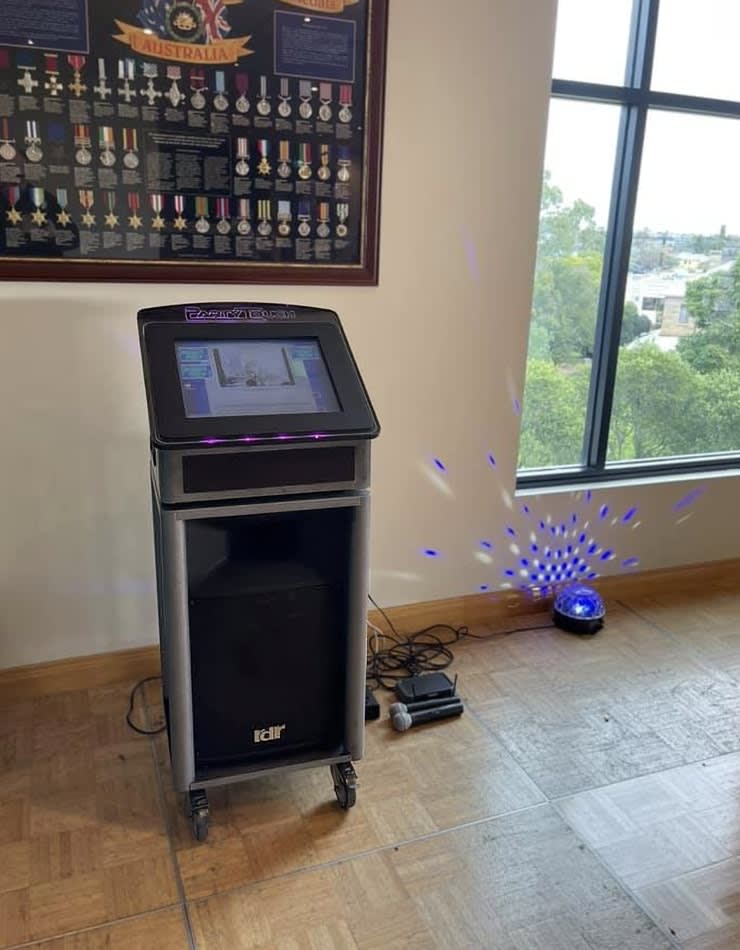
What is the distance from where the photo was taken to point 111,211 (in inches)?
83.3

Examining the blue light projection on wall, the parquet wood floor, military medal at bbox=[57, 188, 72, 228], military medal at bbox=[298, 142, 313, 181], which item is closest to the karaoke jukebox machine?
the parquet wood floor

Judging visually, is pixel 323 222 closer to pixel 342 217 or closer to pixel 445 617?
pixel 342 217

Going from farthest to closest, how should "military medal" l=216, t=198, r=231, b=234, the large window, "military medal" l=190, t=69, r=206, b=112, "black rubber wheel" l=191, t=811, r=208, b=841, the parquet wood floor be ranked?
the large window → "military medal" l=216, t=198, r=231, b=234 → "military medal" l=190, t=69, r=206, b=112 → "black rubber wheel" l=191, t=811, r=208, b=841 → the parquet wood floor

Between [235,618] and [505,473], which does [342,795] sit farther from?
[505,473]

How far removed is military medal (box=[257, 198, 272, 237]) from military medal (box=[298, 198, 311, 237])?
9 cm

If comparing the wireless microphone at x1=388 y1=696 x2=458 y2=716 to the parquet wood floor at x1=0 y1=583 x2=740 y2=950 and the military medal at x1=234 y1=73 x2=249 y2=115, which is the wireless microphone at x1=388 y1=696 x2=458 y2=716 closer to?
the parquet wood floor at x1=0 y1=583 x2=740 y2=950

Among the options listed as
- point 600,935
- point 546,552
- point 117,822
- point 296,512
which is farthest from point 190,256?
point 600,935

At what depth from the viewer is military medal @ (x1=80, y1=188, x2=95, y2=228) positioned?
2.08 m

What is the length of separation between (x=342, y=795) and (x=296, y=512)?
735 millimetres

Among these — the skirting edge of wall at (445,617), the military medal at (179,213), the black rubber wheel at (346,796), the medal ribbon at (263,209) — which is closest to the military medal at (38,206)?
the military medal at (179,213)

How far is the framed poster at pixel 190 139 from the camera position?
2008 millimetres

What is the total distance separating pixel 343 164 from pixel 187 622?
4.67 feet

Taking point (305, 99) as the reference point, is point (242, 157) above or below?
below

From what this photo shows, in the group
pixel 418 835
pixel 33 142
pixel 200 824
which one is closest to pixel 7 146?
pixel 33 142
